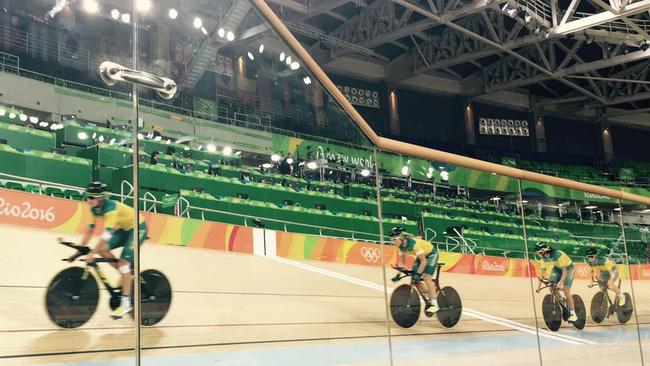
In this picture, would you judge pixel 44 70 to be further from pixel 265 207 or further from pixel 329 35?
pixel 329 35

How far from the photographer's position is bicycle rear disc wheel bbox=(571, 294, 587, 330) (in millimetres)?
2834

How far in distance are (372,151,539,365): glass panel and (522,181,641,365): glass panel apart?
130 mm

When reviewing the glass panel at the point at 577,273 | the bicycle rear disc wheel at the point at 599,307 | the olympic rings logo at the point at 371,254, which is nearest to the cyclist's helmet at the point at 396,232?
the olympic rings logo at the point at 371,254

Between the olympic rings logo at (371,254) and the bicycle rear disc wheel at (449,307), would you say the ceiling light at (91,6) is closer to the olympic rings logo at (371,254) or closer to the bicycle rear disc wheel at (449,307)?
the olympic rings logo at (371,254)

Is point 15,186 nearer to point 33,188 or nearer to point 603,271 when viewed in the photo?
point 33,188

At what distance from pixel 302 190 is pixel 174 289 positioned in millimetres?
489

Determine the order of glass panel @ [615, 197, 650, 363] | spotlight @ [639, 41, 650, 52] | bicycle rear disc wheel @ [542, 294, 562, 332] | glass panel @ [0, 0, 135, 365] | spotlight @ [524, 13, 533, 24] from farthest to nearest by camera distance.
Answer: spotlight @ [639, 41, 650, 52] < spotlight @ [524, 13, 533, 24] < glass panel @ [615, 197, 650, 363] < bicycle rear disc wheel @ [542, 294, 562, 332] < glass panel @ [0, 0, 135, 365]

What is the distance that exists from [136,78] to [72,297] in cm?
47

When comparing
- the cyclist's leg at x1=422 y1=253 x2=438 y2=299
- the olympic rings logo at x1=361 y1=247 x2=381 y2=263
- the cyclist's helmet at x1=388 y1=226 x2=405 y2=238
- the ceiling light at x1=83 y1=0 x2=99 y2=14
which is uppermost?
the ceiling light at x1=83 y1=0 x2=99 y2=14

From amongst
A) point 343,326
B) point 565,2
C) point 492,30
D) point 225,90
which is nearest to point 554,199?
point 343,326

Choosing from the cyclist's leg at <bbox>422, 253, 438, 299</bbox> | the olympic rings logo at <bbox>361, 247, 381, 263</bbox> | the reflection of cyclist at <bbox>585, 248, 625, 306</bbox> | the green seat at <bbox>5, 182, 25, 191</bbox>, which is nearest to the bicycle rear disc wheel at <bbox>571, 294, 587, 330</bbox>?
the reflection of cyclist at <bbox>585, 248, 625, 306</bbox>

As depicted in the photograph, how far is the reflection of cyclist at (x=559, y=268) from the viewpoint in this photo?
2779 millimetres

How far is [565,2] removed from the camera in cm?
1591

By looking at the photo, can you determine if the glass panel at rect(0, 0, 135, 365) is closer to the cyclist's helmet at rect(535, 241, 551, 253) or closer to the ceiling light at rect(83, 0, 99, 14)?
the ceiling light at rect(83, 0, 99, 14)
